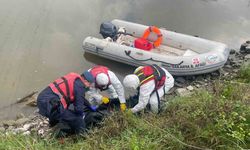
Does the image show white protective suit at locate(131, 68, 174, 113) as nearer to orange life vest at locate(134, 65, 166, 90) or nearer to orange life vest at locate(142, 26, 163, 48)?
orange life vest at locate(134, 65, 166, 90)

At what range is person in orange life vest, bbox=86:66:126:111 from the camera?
15.3 ft

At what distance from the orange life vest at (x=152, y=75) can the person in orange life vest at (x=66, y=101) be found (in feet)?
2.78

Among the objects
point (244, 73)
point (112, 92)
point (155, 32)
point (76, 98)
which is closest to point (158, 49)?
point (155, 32)

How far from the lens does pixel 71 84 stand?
14.0 ft

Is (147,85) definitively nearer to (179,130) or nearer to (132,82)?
(132,82)

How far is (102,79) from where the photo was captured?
461 centimetres

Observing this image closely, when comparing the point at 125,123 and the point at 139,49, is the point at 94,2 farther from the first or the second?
the point at 125,123

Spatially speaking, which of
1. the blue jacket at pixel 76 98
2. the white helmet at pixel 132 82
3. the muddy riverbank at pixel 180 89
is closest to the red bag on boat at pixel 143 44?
the muddy riverbank at pixel 180 89

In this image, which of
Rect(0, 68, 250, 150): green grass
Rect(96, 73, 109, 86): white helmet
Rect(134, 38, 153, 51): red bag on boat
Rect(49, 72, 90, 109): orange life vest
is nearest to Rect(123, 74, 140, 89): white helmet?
Rect(96, 73, 109, 86): white helmet

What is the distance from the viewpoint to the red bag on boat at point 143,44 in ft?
22.4

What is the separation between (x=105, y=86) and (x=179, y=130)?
1.41 meters

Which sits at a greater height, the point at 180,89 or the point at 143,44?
the point at 143,44

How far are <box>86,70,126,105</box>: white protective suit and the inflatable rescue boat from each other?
5.35ft

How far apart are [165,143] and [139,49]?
10.9 feet
